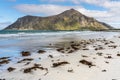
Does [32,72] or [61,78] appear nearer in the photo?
[61,78]

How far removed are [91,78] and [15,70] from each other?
3.51m

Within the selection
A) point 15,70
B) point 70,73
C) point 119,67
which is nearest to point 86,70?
point 70,73

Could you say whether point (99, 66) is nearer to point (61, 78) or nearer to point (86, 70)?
point (86, 70)

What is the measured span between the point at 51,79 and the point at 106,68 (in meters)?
2.73

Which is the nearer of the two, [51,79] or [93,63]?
[51,79]

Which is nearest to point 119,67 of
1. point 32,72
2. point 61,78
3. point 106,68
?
point 106,68

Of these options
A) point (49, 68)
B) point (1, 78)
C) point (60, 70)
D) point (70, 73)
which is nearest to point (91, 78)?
point (70, 73)

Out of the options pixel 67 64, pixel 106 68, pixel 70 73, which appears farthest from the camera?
pixel 67 64

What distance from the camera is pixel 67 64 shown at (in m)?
11.0

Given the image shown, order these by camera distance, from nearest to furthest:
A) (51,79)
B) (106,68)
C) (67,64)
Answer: (51,79)
(106,68)
(67,64)

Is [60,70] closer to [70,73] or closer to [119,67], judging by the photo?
Answer: [70,73]

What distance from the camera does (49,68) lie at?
34.2 ft

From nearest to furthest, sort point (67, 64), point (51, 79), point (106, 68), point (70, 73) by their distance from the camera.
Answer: point (51, 79), point (70, 73), point (106, 68), point (67, 64)

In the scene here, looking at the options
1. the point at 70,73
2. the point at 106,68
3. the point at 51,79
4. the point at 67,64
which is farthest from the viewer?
the point at 67,64
